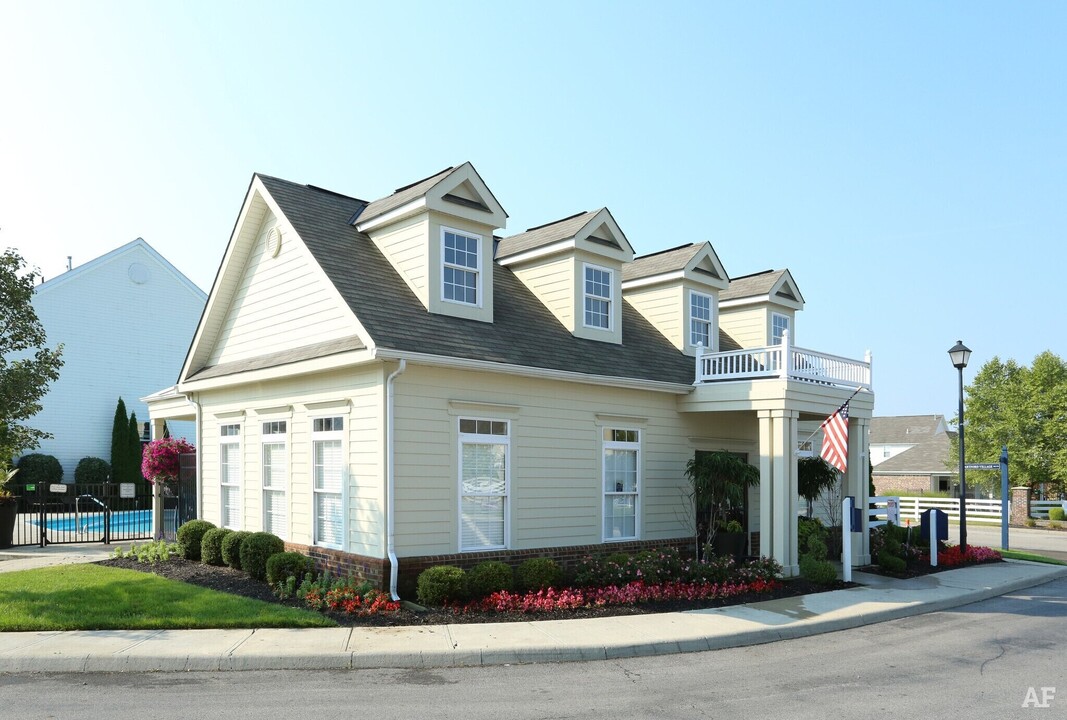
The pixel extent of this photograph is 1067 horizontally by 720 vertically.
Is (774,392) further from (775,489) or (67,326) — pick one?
(67,326)

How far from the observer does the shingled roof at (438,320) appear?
45.1 feet

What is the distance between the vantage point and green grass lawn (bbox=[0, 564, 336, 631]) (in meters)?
11.1

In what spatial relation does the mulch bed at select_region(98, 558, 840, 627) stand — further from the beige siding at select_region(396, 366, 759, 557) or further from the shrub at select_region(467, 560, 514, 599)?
the beige siding at select_region(396, 366, 759, 557)

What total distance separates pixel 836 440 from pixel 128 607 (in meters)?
12.5

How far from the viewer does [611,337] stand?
18.2 m

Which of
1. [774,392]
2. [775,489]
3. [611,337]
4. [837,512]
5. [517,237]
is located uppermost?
[517,237]

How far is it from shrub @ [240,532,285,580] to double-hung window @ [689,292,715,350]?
37.4 feet

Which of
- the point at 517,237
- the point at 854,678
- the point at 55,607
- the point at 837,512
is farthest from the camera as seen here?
the point at 837,512

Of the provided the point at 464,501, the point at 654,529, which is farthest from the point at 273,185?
the point at 654,529

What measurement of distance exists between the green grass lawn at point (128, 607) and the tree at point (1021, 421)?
41.2 metres

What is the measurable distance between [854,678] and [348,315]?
9.12 metres

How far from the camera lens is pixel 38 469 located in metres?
33.1

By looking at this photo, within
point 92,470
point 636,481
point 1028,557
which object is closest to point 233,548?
point 636,481

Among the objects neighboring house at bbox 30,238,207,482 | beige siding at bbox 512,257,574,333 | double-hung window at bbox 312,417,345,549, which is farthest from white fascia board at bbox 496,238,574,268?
neighboring house at bbox 30,238,207,482
